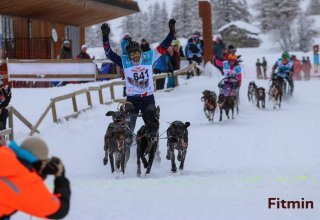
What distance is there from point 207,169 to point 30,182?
6393 mm

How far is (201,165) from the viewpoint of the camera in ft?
33.1

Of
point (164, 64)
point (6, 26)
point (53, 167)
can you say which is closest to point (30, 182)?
point (53, 167)

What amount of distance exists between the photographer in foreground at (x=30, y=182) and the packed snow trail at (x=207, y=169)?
2.54 m

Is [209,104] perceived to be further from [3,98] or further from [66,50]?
[66,50]

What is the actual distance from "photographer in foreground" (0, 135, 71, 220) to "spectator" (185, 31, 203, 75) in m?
19.2

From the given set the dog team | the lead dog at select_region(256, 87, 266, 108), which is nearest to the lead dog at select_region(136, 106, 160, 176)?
the dog team

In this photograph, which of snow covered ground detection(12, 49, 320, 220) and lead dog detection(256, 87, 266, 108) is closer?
snow covered ground detection(12, 49, 320, 220)

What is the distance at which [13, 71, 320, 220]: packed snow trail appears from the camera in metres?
6.52

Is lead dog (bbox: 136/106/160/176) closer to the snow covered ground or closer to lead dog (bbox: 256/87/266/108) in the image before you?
the snow covered ground

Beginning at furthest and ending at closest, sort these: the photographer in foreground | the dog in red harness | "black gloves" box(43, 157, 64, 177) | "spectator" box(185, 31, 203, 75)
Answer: "spectator" box(185, 31, 203, 75) → the dog in red harness → "black gloves" box(43, 157, 64, 177) → the photographer in foreground

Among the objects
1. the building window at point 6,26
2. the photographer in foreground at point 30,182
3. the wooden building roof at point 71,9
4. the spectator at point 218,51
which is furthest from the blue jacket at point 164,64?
the photographer in foreground at point 30,182

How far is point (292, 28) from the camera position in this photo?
6450 centimetres

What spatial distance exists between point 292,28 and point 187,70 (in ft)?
151

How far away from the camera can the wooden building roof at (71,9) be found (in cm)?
→ 2269
